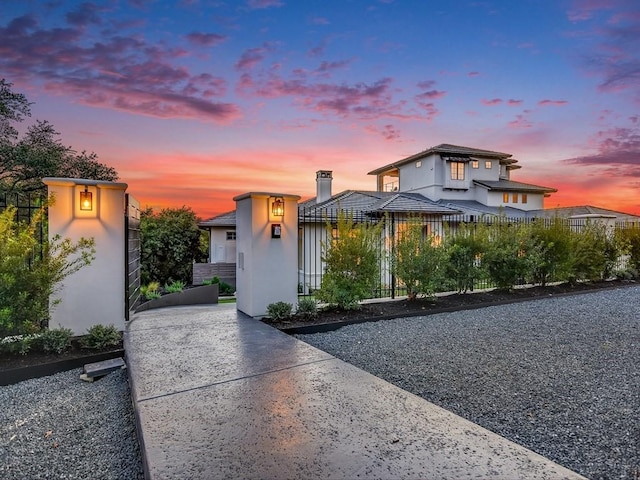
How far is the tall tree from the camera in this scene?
14.6 meters

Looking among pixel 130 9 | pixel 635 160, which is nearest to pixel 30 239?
pixel 130 9

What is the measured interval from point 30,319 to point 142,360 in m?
1.73

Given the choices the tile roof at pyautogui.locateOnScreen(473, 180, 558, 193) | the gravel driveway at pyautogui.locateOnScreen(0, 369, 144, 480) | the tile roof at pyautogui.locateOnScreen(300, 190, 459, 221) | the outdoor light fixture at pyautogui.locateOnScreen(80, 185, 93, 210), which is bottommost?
the gravel driveway at pyautogui.locateOnScreen(0, 369, 144, 480)

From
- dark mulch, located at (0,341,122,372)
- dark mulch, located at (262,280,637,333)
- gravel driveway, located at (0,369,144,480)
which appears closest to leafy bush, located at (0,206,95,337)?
dark mulch, located at (0,341,122,372)

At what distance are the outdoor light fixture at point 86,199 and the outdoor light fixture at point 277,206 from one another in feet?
9.61

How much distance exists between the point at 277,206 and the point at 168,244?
9.89 m

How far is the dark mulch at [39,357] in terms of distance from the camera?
443 cm

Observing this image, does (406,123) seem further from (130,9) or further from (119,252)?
(119,252)

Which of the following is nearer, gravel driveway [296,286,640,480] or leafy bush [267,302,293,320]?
gravel driveway [296,286,640,480]

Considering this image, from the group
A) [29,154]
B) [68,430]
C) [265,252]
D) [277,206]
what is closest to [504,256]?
[277,206]

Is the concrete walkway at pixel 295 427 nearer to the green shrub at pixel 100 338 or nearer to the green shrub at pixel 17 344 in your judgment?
the green shrub at pixel 100 338

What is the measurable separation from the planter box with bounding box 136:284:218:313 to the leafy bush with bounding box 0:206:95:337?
2.88 meters

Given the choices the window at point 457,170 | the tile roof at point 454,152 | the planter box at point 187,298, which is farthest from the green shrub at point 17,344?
the window at point 457,170

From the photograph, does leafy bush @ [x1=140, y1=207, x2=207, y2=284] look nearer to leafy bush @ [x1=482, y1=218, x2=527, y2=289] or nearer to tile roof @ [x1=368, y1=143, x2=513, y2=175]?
leafy bush @ [x1=482, y1=218, x2=527, y2=289]
